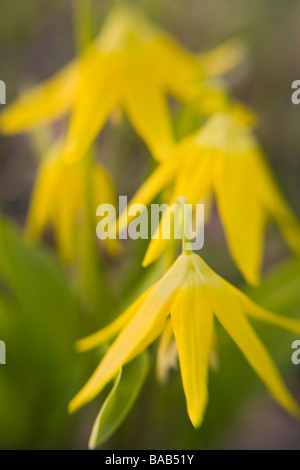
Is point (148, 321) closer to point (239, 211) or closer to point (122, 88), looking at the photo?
point (239, 211)

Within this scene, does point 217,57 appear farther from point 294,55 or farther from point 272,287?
point 294,55

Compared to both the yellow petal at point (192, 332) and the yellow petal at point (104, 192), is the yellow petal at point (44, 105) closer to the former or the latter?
the yellow petal at point (104, 192)

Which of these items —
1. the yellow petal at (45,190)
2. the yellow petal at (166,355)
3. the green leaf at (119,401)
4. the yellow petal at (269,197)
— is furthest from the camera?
the yellow petal at (45,190)

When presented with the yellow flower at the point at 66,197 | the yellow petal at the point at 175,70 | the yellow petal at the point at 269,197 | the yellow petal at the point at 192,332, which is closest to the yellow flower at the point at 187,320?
the yellow petal at the point at 192,332

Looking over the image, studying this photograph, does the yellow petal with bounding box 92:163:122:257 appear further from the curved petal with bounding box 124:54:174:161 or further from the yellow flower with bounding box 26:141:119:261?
the curved petal with bounding box 124:54:174:161

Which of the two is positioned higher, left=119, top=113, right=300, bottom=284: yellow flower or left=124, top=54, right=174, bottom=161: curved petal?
left=124, top=54, right=174, bottom=161: curved petal

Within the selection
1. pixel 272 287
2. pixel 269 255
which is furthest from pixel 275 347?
pixel 269 255

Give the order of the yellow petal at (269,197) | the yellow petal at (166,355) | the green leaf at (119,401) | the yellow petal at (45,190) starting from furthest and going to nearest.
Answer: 1. the yellow petal at (45,190)
2. the yellow petal at (269,197)
3. the yellow petal at (166,355)
4. the green leaf at (119,401)

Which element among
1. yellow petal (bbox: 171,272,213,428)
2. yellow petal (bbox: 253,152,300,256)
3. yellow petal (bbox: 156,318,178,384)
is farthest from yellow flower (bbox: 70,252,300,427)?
yellow petal (bbox: 253,152,300,256)
